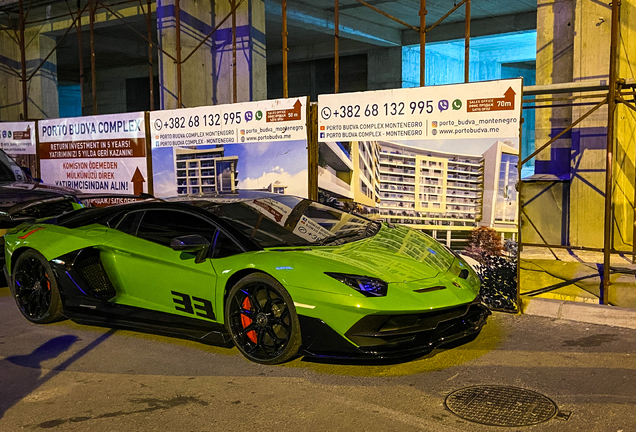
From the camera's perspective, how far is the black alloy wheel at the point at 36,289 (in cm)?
653

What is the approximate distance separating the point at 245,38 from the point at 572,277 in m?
10.2

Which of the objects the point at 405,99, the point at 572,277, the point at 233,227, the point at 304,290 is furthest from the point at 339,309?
the point at 572,277

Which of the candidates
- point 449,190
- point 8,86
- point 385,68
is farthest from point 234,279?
point 385,68

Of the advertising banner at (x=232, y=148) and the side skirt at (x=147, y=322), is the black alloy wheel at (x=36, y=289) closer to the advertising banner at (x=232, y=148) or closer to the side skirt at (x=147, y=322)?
the side skirt at (x=147, y=322)

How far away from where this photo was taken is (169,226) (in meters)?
6.01

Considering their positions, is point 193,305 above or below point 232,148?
below

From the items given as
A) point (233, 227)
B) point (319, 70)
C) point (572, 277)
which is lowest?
point (572, 277)

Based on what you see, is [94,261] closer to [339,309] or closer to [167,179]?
[339,309]

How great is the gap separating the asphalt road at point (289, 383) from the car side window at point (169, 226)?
953mm

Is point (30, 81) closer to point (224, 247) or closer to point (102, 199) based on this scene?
point (102, 199)

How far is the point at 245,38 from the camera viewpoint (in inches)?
637

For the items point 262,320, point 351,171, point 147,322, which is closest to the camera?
point 262,320

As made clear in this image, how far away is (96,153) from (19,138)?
7.70ft

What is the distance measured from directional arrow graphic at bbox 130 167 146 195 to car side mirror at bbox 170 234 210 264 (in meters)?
5.17
